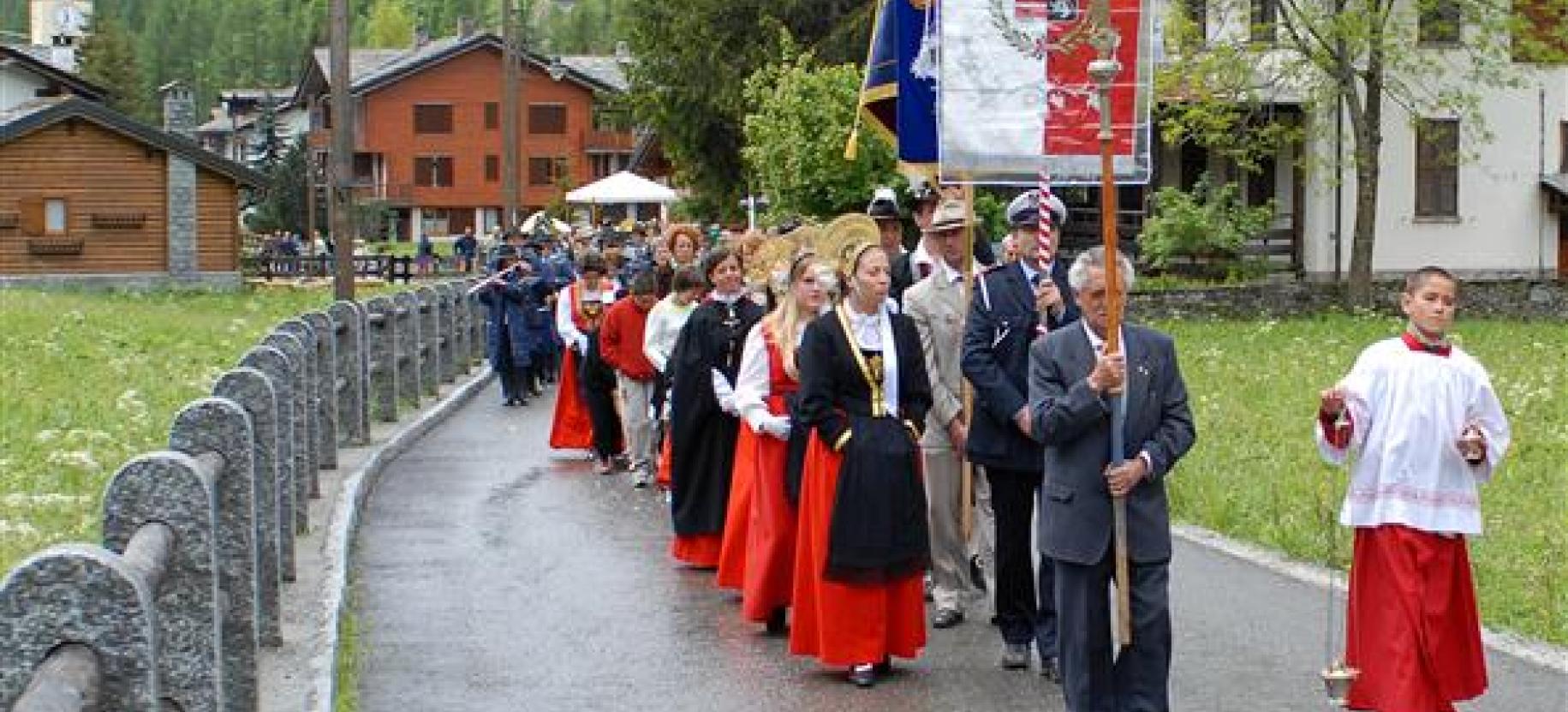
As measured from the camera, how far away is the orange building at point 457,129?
370 feet

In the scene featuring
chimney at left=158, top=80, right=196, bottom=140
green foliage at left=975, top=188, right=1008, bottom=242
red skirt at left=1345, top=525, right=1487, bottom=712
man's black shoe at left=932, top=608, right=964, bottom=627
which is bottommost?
man's black shoe at left=932, top=608, right=964, bottom=627

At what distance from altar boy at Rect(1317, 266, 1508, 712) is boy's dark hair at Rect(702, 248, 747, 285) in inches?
227

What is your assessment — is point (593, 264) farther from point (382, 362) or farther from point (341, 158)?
point (341, 158)

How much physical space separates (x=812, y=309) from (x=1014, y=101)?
182cm

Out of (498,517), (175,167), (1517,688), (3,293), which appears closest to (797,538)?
(1517,688)

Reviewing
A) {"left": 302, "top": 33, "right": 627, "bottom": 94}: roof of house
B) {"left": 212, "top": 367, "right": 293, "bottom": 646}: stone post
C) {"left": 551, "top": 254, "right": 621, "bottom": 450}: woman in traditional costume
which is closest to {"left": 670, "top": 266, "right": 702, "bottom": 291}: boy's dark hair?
{"left": 551, "top": 254, "right": 621, "bottom": 450}: woman in traditional costume

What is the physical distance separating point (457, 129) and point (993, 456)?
106937mm

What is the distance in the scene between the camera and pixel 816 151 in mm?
37125

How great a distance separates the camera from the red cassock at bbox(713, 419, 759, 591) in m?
12.6

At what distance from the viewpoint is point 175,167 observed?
172ft

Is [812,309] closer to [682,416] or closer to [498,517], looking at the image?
[682,416]

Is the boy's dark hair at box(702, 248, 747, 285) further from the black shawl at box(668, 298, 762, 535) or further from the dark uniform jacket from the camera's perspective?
the dark uniform jacket

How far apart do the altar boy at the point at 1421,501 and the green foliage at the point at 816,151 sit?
2612 cm

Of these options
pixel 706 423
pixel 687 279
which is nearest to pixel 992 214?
pixel 687 279
